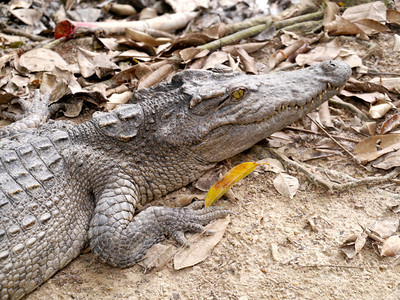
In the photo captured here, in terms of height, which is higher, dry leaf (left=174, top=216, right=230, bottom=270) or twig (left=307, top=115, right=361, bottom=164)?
twig (left=307, top=115, right=361, bottom=164)

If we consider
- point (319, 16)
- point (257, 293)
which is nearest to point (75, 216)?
point (257, 293)

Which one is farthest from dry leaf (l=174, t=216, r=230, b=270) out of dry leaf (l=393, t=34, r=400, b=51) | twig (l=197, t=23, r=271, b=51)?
dry leaf (l=393, t=34, r=400, b=51)

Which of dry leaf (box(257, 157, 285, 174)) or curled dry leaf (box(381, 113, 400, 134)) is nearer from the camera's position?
dry leaf (box(257, 157, 285, 174))

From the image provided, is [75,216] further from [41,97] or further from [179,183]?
[41,97]

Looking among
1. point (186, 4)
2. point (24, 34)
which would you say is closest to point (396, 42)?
point (186, 4)

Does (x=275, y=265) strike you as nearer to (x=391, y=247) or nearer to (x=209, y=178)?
(x=391, y=247)

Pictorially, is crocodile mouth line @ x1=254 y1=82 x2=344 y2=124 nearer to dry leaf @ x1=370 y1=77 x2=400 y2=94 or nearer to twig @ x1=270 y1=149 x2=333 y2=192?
twig @ x1=270 y1=149 x2=333 y2=192
